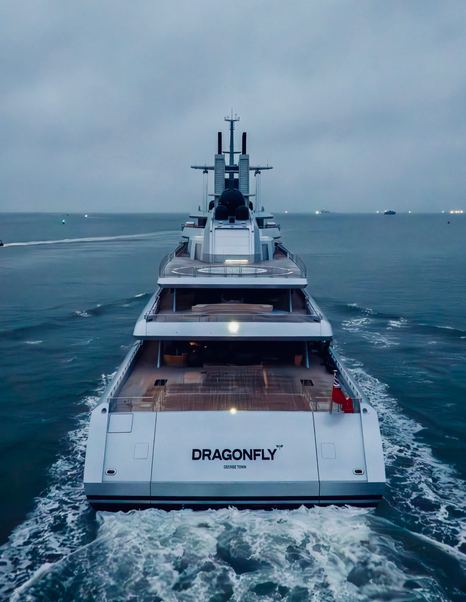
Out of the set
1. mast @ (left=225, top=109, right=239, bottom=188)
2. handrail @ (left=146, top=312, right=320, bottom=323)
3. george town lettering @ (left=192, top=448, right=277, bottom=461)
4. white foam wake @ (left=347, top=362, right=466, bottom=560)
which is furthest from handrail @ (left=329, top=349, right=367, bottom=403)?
mast @ (left=225, top=109, right=239, bottom=188)

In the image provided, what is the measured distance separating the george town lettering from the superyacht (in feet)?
0.09

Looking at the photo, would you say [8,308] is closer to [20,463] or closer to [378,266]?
[20,463]

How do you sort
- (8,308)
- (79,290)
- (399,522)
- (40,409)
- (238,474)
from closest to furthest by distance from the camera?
(238,474) → (399,522) → (40,409) → (8,308) → (79,290)

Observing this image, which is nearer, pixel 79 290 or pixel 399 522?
pixel 399 522

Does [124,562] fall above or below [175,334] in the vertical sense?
below

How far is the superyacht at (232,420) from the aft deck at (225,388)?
4 centimetres

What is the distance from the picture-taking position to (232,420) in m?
13.4

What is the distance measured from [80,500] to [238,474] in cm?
564

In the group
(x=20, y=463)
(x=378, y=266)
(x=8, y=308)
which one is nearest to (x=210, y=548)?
(x=20, y=463)

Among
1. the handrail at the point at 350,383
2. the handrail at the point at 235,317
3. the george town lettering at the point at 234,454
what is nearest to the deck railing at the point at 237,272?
the handrail at the point at 235,317

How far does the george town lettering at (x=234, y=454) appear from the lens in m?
12.8

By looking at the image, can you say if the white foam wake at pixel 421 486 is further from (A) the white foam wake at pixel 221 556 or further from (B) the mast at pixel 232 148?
(B) the mast at pixel 232 148

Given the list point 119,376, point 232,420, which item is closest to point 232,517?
point 232,420

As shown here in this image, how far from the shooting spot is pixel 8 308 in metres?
42.2
